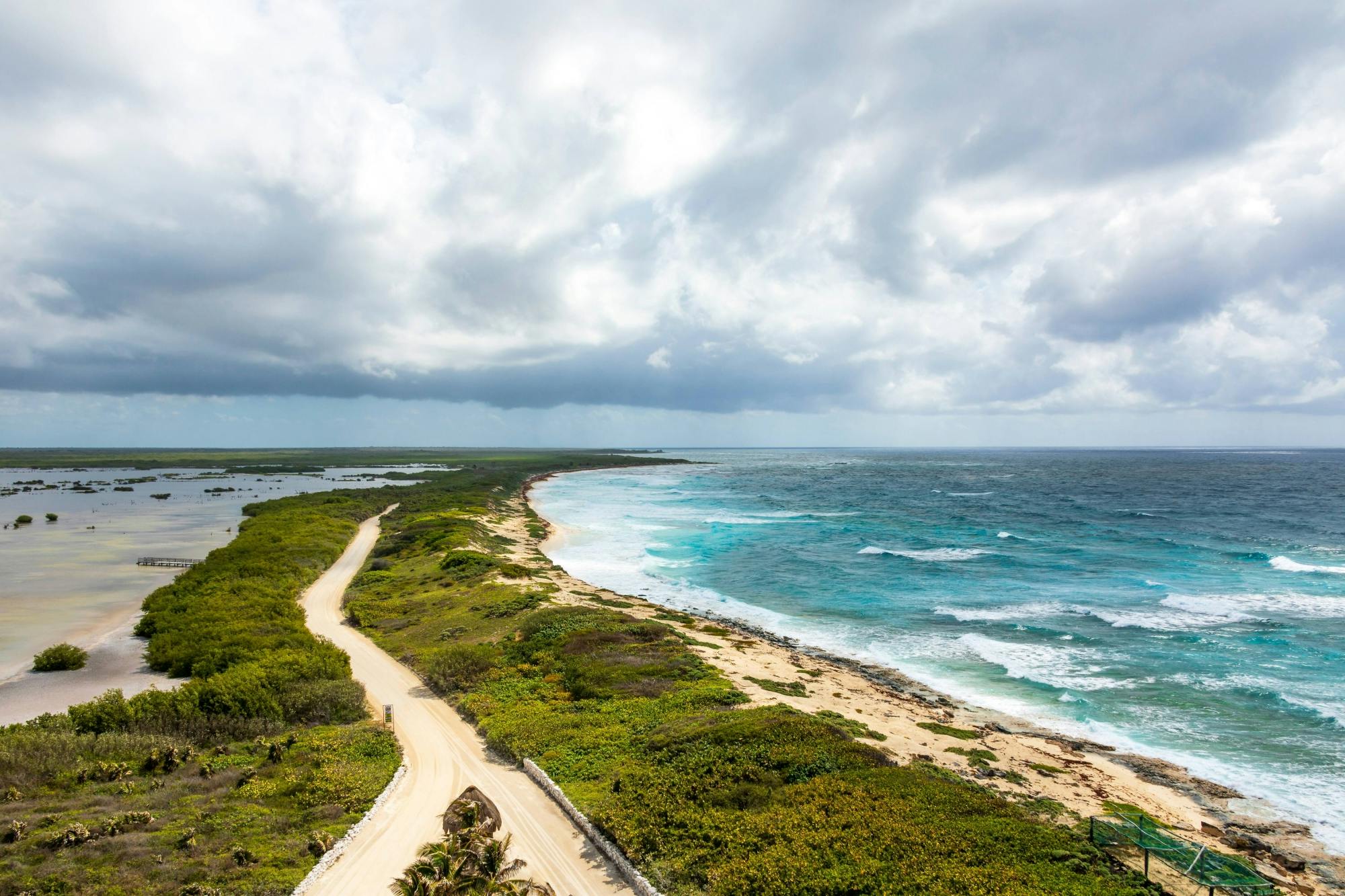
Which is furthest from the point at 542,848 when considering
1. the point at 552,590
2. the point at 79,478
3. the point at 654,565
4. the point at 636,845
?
the point at 79,478

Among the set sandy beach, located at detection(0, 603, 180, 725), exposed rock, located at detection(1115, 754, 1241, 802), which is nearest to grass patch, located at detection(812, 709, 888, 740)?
exposed rock, located at detection(1115, 754, 1241, 802)

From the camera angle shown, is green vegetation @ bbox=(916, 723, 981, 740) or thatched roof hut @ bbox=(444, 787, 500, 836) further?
green vegetation @ bbox=(916, 723, 981, 740)

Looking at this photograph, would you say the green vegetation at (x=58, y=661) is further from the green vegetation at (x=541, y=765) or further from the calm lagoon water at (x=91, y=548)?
the green vegetation at (x=541, y=765)

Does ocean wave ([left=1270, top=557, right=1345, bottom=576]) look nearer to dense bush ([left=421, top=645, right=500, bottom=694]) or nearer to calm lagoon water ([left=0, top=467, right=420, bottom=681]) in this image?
dense bush ([left=421, top=645, right=500, bottom=694])

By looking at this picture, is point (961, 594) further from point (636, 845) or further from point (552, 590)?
point (636, 845)

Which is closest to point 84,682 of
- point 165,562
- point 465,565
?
point 465,565

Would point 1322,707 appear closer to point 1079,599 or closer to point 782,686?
point 1079,599

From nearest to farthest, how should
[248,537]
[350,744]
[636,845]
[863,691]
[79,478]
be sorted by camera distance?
[636,845]
[350,744]
[863,691]
[248,537]
[79,478]
